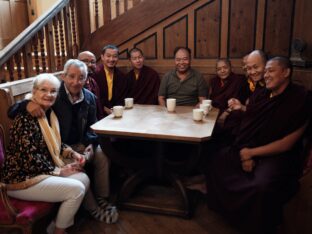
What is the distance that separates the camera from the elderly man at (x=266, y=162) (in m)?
1.81

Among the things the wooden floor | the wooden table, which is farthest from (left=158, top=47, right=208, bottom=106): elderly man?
the wooden floor

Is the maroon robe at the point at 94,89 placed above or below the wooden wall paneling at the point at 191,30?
below

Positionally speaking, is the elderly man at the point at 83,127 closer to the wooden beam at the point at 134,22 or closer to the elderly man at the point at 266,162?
the elderly man at the point at 266,162

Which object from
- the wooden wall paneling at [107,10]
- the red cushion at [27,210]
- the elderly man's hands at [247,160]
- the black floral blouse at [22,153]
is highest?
the wooden wall paneling at [107,10]

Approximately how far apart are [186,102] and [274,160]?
3.86 ft

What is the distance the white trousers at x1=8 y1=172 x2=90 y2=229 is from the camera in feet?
5.60

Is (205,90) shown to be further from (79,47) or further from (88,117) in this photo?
(79,47)

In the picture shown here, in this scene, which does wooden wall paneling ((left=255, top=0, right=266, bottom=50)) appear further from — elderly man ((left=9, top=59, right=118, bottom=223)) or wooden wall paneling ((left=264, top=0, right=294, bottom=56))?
elderly man ((left=9, top=59, right=118, bottom=223))

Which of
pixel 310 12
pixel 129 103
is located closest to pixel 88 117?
pixel 129 103

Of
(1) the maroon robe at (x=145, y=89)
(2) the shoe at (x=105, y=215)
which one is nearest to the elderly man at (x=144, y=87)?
(1) the maroon robe at (x=145, y=89)

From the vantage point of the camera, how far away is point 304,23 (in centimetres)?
290

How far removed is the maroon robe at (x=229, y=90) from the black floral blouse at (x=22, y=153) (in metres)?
1.71

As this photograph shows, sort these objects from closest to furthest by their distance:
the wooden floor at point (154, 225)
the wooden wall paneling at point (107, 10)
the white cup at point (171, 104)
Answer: the wooden floor at point (154, 225) < the white cup at point (171, 104) < the wooden wall paneling at point (107, 10)

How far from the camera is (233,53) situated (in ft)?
10.9
